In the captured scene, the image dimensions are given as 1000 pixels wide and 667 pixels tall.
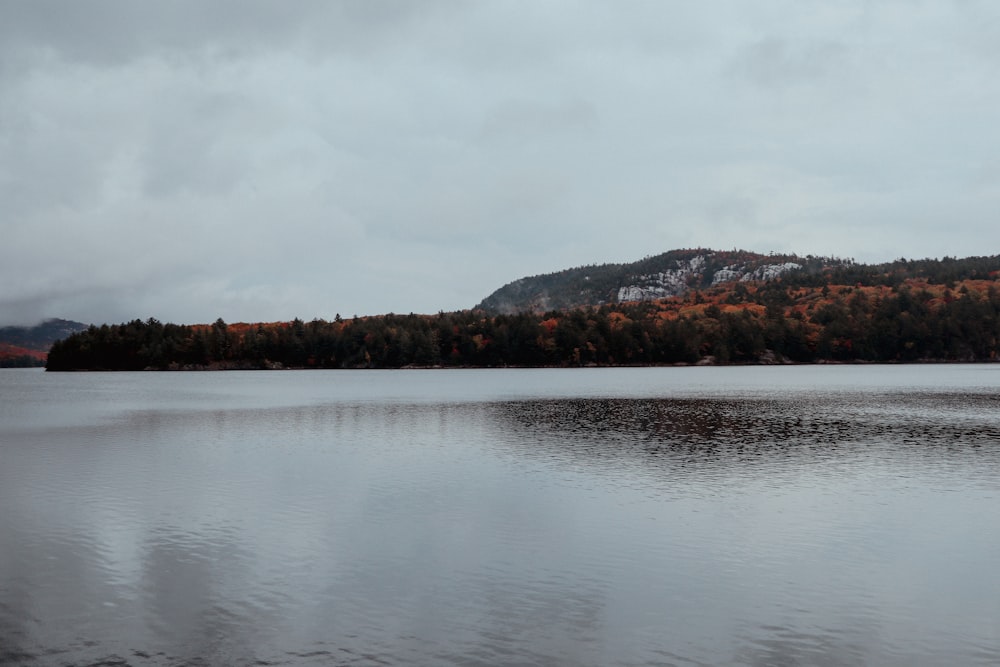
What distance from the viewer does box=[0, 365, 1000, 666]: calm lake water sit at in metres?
18.9

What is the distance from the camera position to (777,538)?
29156 mm

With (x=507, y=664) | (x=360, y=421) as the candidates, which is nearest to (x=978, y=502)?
(x=507, y=664)

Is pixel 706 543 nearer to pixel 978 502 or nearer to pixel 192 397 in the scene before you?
pixel 978 502

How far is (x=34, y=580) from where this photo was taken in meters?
→ 24.1

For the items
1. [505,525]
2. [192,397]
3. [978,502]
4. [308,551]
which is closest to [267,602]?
[308,551]

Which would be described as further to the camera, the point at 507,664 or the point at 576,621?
the point at 576,621

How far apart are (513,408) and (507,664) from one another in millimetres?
77063

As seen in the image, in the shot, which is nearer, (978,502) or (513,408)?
(978,502)

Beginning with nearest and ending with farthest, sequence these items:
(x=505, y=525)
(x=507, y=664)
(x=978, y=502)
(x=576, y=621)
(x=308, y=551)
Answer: (x=507, y=664)
(x=576, y=621)
(x=308, y=551)
(x=505, y=525)
(x=978, y=502)

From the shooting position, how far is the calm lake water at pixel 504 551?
1892 centimetres

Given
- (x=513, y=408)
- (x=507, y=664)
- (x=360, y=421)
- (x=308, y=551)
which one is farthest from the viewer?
(x=513, y=408)

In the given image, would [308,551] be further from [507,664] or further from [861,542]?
[861,542]

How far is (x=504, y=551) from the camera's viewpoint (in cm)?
2772

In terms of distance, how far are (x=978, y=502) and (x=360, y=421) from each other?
56169mm
